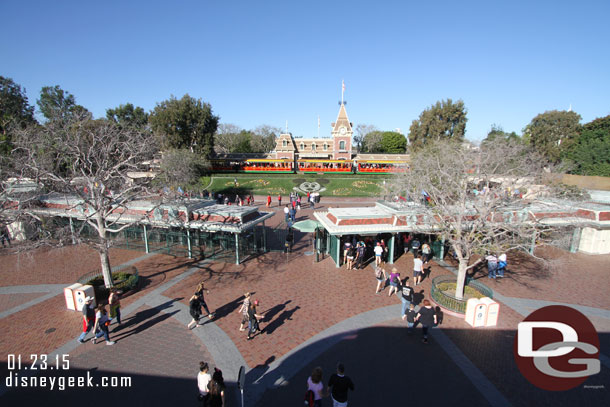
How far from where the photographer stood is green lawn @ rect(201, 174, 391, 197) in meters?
43.3

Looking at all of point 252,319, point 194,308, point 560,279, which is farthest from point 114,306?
point 560,279

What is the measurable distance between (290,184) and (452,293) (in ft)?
112

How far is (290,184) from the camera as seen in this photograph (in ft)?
147

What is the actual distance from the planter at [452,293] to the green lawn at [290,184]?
93.0 ft

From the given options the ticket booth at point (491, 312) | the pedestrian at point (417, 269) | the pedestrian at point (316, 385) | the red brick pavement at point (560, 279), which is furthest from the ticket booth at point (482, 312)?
the pedestrian at point (316, 385)

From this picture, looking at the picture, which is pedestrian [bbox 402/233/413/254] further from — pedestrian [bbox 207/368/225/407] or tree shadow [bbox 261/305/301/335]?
pedestrian [bbox 207/368/225/407]

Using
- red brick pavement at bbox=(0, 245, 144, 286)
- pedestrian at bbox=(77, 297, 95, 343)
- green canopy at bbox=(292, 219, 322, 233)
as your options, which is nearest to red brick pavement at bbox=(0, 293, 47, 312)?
red brick pavement at bbox=(0, 245, 144, 286)

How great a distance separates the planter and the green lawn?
28.3m

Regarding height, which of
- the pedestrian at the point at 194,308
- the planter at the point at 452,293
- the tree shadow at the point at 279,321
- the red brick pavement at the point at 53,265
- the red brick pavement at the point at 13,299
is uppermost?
the pedestrian at the point at 194,308

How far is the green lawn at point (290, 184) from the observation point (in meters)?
43.3

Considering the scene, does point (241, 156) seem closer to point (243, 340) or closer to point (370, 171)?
point (370, 171)

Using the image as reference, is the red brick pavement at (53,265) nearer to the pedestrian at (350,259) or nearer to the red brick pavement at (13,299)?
the red brick pavement at (13,299)

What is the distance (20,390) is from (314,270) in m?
11.8

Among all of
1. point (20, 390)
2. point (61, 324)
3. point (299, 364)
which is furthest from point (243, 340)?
point (61, 324)
